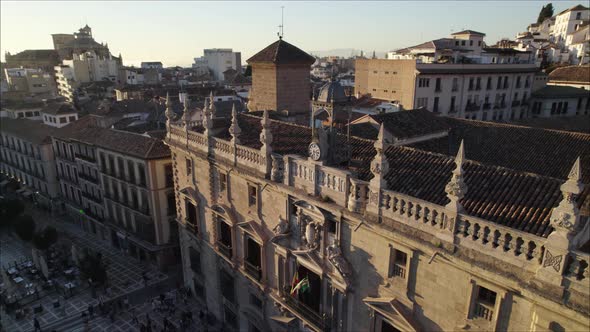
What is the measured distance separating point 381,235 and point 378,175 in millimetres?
2371

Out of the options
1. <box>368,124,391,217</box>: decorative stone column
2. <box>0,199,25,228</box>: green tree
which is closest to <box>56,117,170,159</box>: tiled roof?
<box>0,199,25,228</box>: green tree

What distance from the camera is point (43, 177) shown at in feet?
168

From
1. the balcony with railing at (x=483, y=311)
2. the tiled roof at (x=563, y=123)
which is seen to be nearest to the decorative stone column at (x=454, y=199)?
the balcony with railing at (x=483, y=311)

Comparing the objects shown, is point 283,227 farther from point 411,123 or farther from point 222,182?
point 411,123

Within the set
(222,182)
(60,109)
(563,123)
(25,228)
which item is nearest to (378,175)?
(222,182)

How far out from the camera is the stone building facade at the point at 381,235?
36.3 feet

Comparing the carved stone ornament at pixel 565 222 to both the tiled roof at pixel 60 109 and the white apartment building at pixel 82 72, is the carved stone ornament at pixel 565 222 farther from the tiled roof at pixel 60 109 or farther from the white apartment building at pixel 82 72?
the white apartment building at pixel 82 72

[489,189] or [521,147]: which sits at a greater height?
[489,189]

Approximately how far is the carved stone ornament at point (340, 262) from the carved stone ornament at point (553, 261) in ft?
25.8

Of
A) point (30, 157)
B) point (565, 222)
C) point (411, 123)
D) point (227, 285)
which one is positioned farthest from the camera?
point (30, 157)

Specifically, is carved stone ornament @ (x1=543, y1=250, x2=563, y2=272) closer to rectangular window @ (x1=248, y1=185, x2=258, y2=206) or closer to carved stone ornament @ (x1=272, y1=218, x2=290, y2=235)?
carved stone ornament @ (x1=272, y1=218, x2=290, y2=235)

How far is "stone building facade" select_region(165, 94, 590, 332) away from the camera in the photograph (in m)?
11.1

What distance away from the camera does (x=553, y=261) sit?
33.8ft

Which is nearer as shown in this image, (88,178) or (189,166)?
(189,166)
